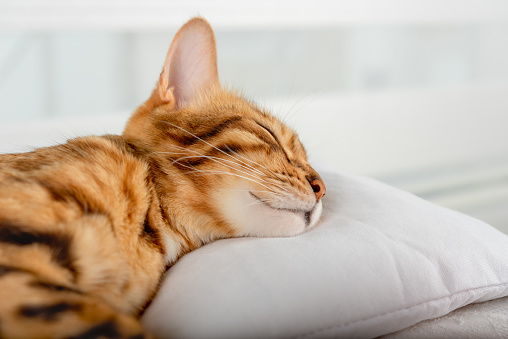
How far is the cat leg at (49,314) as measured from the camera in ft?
2.47

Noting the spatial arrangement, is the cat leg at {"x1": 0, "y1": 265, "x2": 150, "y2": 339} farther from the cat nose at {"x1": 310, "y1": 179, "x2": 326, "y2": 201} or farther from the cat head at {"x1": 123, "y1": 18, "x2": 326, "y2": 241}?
the cat nose at {"x1": 310, "y1": 179, "x2": 326, "y2": 201}

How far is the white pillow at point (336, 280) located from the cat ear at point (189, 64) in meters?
0.40

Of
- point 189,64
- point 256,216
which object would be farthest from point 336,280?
point 189,64

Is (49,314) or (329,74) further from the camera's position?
(329,74)

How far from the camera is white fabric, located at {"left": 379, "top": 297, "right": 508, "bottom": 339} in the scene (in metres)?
0.96

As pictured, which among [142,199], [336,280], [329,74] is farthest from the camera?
[329,74]

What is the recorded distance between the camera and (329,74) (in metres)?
3.14

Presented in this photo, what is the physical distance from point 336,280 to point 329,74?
7.73ft

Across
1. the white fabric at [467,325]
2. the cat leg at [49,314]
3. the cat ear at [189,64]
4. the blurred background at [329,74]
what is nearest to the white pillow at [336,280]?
the white fabric at [467,325]

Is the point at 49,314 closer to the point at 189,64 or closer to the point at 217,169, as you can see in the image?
the point at 217,169

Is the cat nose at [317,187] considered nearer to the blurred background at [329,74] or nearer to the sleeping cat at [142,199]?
the sleeping cat at [142,199]

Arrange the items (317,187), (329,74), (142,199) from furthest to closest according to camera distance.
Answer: (329,74) < (317,187) < (142,199)

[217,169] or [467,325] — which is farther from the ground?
[217,169]

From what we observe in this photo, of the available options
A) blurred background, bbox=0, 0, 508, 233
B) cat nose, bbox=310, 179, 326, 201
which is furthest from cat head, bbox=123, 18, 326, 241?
blurred background, bbox=0, 0, 508, 233
